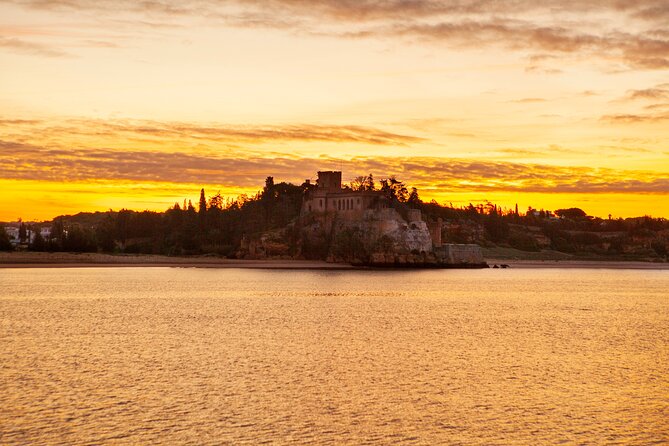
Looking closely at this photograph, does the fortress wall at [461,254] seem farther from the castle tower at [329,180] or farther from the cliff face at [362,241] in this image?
the castle tower at [329,180]

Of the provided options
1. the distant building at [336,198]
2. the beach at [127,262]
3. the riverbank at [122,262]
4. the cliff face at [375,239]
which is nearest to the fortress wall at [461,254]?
the cliff face at [375,239]

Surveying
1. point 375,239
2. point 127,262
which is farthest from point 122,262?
point 375,239

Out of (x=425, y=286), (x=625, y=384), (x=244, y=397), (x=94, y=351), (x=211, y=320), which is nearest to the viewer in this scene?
(x=244, y=397)

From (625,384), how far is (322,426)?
14066 millimetres

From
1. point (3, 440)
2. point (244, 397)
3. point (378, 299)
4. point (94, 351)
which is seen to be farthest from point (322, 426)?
point (378, 299)

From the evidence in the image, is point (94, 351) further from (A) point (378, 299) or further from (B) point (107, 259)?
(B) point (107, 259)

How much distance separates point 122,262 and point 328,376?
498ft

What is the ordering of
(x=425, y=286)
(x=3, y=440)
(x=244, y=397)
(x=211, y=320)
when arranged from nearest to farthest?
(x=3, y=440) → (x=244, y=397) → (x=211, y=320) → (x=425, y=286)

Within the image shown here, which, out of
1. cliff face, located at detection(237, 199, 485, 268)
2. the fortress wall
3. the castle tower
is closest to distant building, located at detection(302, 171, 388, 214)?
the castle tower

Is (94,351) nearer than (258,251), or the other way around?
(94,351)

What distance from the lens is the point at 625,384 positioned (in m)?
31.5

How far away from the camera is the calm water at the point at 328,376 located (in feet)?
77.5

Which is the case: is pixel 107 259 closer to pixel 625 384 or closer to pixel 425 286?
pixel 425 286

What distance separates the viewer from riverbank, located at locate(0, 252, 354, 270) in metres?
160
